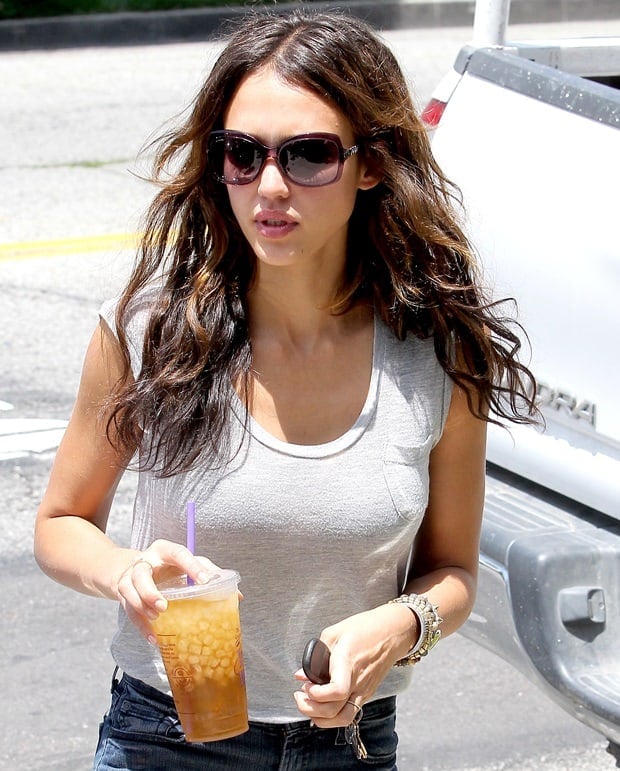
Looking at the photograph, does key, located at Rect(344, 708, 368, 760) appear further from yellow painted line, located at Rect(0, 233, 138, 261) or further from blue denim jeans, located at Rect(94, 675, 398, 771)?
yellow painted line, located at Rect(0, 233, 138, 261)

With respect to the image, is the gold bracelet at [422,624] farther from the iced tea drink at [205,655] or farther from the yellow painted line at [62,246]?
the yellow painted line at [62,246]

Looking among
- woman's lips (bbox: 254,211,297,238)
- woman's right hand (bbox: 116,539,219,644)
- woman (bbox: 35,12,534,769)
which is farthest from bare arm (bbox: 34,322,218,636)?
woman's lips (bbox: 254,211,297,238)

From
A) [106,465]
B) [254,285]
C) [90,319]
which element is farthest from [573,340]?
[90,319]

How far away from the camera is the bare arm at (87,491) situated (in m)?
2.07

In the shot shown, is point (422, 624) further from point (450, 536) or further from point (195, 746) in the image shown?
point (195, 746)

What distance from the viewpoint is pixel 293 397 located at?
2125mm

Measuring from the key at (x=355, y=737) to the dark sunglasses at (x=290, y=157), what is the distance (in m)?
0.78

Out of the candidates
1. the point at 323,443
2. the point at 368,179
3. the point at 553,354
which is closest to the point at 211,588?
the point at 323,443

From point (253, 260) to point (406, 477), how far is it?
0.42m

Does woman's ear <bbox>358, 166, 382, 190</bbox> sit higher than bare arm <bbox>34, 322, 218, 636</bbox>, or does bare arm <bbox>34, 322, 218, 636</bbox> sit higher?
woman's ear <bbox>358, 166, 382, 190</bbox>

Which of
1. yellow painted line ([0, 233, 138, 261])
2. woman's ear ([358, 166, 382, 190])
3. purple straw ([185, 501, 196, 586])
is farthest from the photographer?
yellow painted line ([0, 233, 138, 261])

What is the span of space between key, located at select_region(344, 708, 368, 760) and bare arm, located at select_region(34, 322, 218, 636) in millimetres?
405

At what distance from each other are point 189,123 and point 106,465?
54cm

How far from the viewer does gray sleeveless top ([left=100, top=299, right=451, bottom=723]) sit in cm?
204
